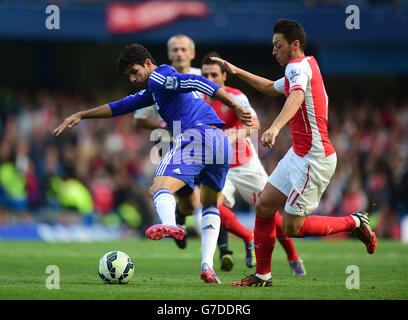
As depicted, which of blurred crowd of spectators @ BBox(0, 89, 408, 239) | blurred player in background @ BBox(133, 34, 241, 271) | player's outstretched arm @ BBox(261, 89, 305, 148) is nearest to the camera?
player's outstretched arm @ BBox(261, 89, 305, 148)

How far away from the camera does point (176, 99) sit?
7.21 m

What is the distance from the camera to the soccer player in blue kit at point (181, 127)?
6.91 m

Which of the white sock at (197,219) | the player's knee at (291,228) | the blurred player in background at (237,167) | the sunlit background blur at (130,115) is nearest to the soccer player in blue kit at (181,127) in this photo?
the player's knee at (291,228)

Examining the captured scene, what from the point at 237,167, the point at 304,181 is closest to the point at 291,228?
the point at 304,181

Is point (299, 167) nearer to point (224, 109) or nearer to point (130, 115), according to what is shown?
point (224, 109)

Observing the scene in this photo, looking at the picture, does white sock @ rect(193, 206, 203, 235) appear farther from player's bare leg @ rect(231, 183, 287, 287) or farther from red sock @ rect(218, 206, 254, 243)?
player's bare leg @ rect(231, 183, 287, 287)

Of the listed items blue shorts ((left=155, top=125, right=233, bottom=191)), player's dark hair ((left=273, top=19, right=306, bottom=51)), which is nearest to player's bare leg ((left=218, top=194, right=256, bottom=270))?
blue shorts ((left=155, top=125, right=233, bottom=191))

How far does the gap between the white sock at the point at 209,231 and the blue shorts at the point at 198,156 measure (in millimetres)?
396

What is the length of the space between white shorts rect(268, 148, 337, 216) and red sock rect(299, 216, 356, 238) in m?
0.18

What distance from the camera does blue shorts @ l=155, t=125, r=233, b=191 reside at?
703cm

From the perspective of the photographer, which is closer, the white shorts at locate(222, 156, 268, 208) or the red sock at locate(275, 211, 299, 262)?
the red sock at locate(275, 211, 299, 262)

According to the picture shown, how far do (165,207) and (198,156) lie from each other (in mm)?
675

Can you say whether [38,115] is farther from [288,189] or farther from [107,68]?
[288,189]

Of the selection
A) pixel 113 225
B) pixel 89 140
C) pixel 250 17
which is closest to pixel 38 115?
pixel 89 140
